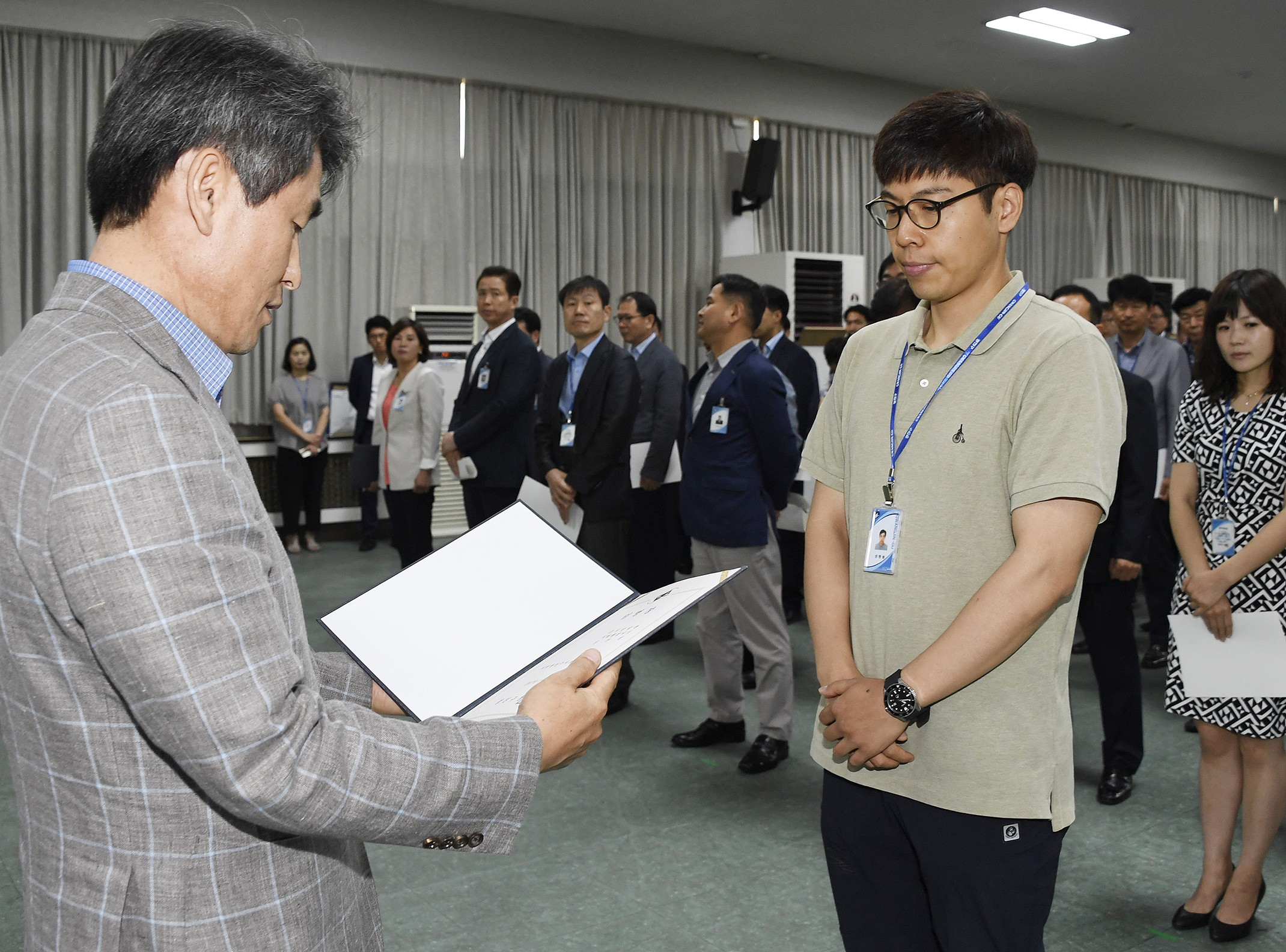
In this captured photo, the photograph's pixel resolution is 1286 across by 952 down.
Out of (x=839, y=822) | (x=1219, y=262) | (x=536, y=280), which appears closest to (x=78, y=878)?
(x=839, y=822)

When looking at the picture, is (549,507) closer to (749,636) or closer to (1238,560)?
(749,636)

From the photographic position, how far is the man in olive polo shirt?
4.14 feet

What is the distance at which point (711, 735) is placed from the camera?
12.1ft

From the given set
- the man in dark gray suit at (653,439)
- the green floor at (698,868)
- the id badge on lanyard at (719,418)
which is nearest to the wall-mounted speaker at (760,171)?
the man in dark gray suit at (653,439)

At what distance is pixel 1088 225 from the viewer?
11.3m

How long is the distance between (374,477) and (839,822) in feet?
17.4

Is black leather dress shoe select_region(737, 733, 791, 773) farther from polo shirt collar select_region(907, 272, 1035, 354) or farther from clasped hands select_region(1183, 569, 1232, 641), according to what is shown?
polo shirt collar select_region(907, 272, 1035, 354)

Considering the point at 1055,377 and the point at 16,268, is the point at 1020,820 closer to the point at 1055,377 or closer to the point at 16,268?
the point at 1055,377

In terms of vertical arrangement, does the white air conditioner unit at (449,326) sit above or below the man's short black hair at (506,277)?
above

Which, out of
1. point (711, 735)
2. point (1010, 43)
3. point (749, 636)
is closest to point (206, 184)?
point (749, 636)

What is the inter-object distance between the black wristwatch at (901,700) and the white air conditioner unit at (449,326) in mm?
6774

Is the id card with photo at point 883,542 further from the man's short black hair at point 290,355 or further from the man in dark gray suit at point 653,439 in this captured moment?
the man's short black hair at point 290,355

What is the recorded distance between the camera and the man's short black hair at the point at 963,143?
1347mm

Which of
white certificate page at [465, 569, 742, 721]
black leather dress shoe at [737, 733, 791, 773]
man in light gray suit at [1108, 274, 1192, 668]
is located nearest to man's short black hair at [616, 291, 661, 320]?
man in light gray suit at [1108, 274, 1192, 668]
